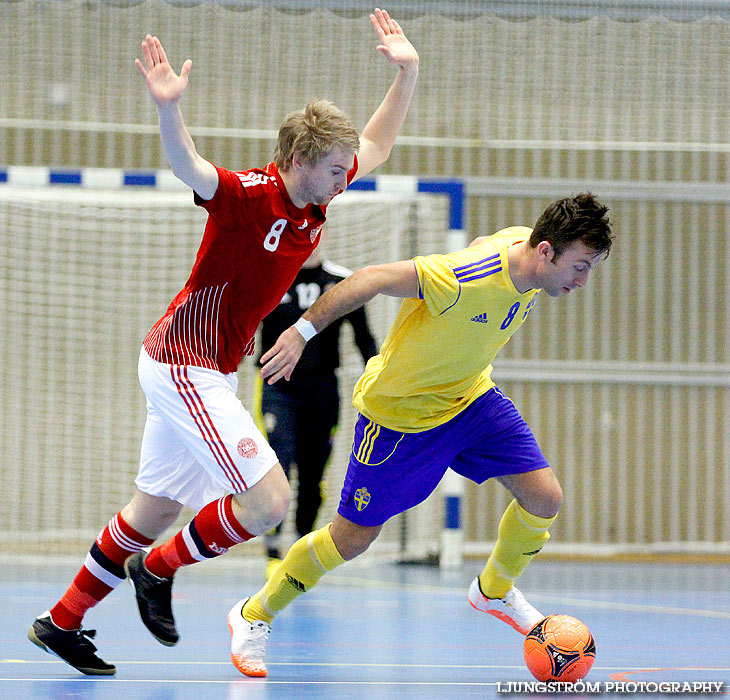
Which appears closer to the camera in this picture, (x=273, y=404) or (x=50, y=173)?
(x=273, y=404)

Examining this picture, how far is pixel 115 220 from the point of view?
28.1 ft

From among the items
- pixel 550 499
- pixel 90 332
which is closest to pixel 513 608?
pixel 550 499

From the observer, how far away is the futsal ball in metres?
3.38

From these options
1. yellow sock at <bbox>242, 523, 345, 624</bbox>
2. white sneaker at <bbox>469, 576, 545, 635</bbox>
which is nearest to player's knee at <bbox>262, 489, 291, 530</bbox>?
yellow sock at <bbox>242, 523, 345, 624</bbox>

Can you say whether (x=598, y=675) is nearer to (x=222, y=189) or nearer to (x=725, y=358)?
(x=222, y=189)

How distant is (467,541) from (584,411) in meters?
1.52

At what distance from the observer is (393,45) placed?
3.92m

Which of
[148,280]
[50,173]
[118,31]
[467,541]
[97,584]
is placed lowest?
[467,541]

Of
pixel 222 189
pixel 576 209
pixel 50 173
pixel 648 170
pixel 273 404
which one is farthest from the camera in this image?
pixel 648 170

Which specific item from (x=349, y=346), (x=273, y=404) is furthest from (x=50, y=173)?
(x=349, y=346)

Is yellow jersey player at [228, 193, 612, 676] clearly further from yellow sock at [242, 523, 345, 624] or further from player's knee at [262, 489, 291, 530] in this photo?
player's knee at [262, 489, 291, 530]

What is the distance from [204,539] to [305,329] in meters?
0.75

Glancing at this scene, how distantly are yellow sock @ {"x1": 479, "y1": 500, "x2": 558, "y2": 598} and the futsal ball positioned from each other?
0.45 meters

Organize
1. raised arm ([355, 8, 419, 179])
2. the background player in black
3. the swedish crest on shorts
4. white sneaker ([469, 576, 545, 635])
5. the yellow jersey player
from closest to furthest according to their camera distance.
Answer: the yellow jersey player, the swedish crest on shorts, raised arm ([355, 8, 419, 179]), white sneaker ([469, 576, 545, 635]), the background player in black
